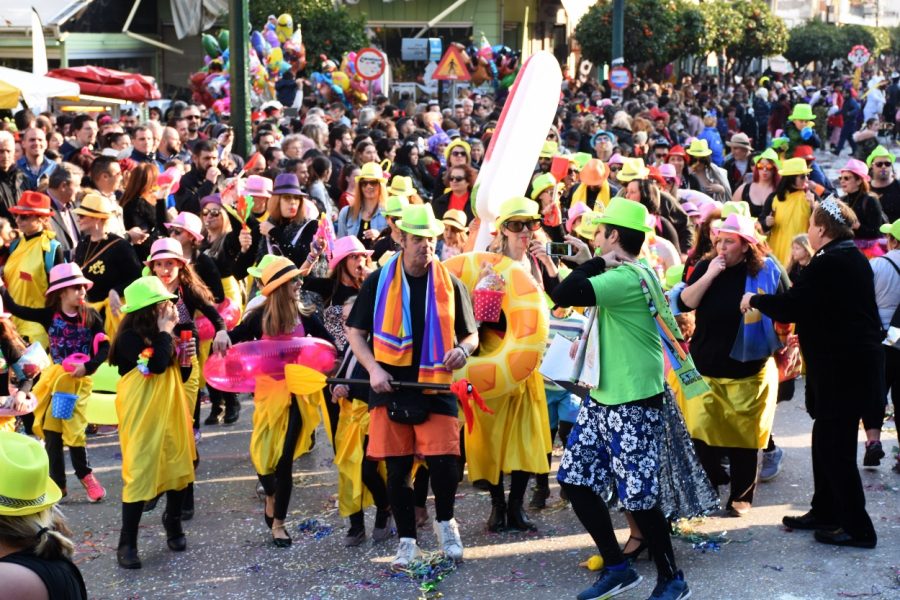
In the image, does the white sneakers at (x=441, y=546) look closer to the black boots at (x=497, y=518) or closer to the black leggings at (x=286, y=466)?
the black boots at (x=497, y=518)

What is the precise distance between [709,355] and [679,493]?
44.7 inches

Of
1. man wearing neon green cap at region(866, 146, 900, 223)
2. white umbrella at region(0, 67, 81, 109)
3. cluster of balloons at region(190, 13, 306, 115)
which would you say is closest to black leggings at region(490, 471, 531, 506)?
man wearing neon green cap at region(866, 146, 900, 223)

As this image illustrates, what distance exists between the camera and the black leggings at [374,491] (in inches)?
256

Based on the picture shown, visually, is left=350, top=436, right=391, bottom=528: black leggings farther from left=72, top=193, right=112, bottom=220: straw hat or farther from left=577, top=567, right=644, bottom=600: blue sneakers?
left=72, top=193, right=112, bottom=220: straw hat

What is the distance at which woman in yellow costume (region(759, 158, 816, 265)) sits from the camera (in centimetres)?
1065

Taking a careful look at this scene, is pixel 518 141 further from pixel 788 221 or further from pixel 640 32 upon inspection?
pixel 640 32

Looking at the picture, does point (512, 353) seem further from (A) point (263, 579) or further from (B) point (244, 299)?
(B) point (244, 299)

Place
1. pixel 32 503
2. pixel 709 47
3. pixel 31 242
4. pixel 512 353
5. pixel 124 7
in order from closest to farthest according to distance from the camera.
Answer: pixel 32 503
pixel 512 353
pixel 31 242
pixel 124 7
pixel 709 47

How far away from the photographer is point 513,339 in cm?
652

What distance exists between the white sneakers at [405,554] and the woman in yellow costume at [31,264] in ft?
10.5

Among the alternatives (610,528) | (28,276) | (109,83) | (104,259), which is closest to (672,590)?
(610,528)

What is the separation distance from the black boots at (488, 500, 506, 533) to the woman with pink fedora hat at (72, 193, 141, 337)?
2.84m

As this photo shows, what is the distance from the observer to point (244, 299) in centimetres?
962

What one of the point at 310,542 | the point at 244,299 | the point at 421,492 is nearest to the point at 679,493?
the point at 421,492
